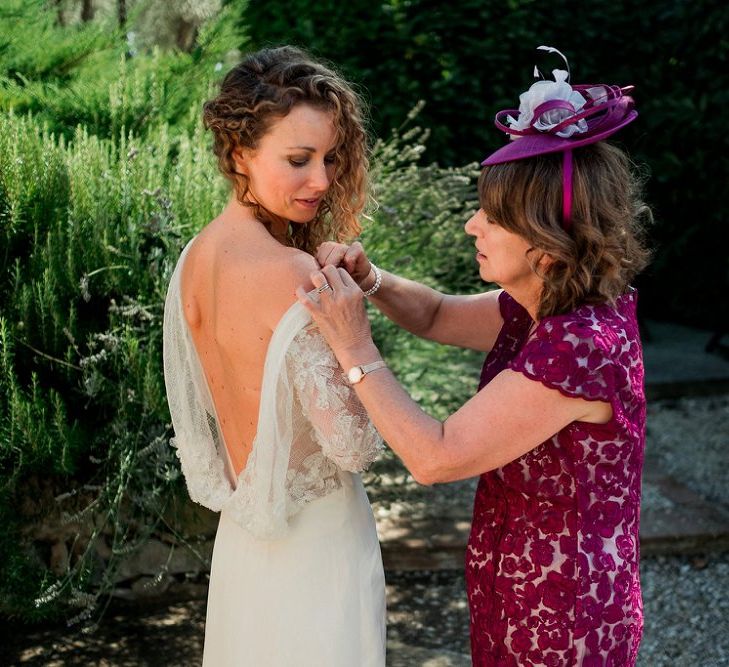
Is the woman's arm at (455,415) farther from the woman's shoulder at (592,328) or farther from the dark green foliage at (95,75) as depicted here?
the dark green foliage at (95,75)

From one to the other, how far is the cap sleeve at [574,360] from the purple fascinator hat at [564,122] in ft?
0.67

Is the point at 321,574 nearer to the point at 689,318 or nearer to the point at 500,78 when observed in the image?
the point at 500,78

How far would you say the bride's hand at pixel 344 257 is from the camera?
2.12 m

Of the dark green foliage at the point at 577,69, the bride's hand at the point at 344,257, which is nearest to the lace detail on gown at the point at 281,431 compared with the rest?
the bride's hand at the point at 344,257

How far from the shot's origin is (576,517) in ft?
6.64

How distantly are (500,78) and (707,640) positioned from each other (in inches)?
145

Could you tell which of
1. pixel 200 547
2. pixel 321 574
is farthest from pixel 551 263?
pixel 200 547

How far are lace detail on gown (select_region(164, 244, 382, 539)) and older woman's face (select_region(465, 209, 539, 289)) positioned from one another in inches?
15.3

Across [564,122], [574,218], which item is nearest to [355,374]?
[574,218]

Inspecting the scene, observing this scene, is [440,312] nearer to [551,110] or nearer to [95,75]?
[551,110]

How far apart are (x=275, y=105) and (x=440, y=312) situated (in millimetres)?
837

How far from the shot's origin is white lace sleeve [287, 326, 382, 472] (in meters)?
1.95

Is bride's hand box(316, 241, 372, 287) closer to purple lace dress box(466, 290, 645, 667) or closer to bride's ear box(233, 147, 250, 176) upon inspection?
bride's ear box(233, 147, 250, 176)

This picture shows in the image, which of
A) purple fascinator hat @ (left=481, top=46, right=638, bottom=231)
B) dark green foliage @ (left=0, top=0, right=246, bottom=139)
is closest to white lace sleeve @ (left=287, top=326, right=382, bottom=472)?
purple fascinator hat @ (left=481, top=46, right=638, bottom=231)
